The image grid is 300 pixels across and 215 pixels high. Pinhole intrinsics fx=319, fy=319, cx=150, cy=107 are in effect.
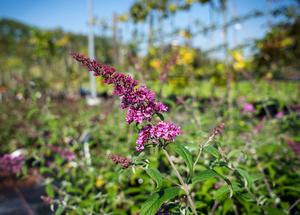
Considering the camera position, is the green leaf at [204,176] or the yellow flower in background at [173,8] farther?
the yellow flower in background at [173,8]

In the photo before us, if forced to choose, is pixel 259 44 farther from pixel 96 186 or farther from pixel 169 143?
pixel 169 143

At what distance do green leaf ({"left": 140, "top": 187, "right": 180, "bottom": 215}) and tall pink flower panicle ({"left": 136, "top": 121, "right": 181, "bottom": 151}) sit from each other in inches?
8.6

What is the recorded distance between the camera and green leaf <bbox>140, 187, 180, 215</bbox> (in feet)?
4.24

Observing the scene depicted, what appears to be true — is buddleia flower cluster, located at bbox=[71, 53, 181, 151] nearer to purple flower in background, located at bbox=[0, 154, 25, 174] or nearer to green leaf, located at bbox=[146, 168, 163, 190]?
green leaf, located at bbox=[146, 168, 163, 190]

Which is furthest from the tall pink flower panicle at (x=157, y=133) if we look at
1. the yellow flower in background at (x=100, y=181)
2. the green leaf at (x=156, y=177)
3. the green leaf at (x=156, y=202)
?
the yellow flower in background at (x=100, y=181)

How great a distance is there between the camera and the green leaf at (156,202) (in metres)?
1.29

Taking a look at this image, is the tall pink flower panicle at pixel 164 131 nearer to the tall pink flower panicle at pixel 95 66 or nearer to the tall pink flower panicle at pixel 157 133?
the tall pink flower panicle at pixel 157 133

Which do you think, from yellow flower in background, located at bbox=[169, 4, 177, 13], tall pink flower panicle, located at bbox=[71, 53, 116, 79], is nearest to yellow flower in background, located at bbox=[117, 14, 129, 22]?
yellow flower in background, located at bbox=[169, 4, 177, 13]

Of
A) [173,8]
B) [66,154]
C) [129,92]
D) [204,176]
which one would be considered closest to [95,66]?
[129,92]

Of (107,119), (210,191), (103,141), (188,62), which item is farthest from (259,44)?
(210,191)

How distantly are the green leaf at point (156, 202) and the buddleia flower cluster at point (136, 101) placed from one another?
0.22m

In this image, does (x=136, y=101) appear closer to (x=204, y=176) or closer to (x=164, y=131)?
(x=164, y=131)

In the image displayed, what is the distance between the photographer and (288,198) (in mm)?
2832

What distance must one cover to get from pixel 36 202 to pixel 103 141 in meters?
1.30
